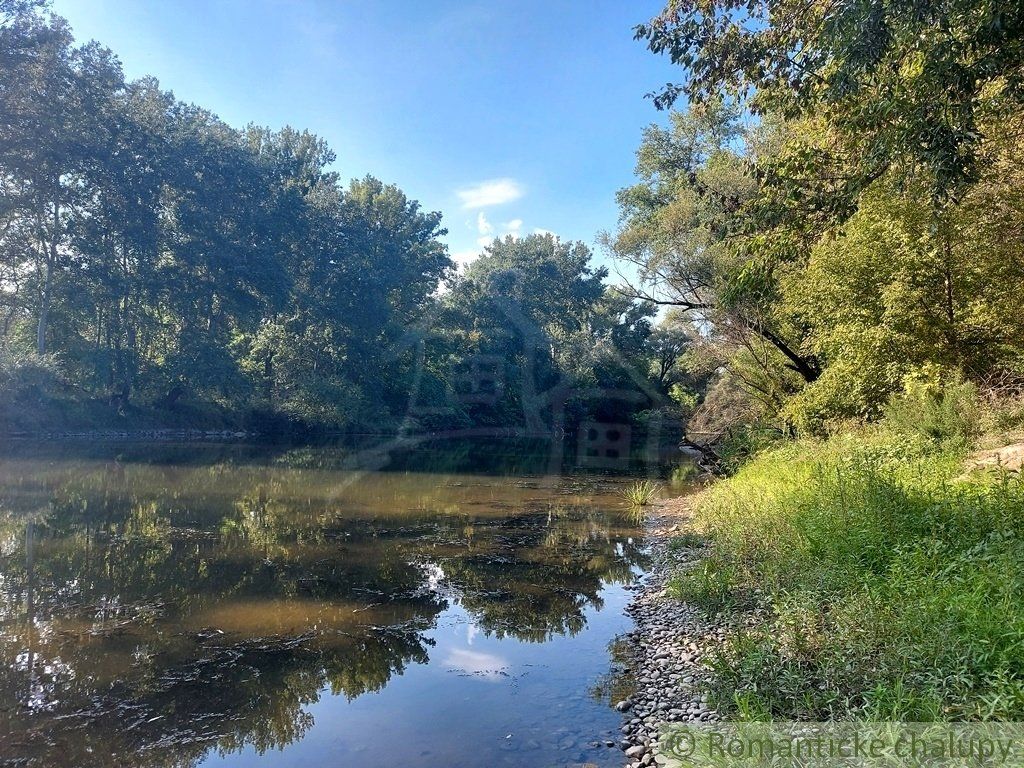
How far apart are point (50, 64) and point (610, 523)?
112 ft

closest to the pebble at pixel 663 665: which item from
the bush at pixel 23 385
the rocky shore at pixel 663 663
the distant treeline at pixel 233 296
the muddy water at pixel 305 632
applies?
the rocky shore at pixel 663 663

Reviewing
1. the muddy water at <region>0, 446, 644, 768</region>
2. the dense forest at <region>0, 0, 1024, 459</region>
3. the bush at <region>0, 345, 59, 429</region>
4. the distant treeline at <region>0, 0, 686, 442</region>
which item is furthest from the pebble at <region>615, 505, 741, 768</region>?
the bush at <region>0, 345, 59, 429</region>

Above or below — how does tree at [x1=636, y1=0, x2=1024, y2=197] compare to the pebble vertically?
above

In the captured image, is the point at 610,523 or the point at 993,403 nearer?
the point at 993,403

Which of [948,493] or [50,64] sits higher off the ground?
[50,64]

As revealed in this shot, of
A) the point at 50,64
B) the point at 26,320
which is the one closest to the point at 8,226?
the point at 26,320

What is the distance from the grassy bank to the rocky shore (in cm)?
30

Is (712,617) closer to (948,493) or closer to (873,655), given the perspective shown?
(873,655)

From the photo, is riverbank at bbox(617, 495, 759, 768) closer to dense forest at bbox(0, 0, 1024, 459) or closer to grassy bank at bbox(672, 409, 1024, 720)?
grassy bank at bbox(672, 409, 1024, 720)

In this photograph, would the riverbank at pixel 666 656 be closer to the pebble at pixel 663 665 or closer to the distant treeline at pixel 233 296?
the pebble at pixel 663 665

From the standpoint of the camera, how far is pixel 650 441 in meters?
49.1

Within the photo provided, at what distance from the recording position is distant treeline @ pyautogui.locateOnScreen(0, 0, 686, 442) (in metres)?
32.5

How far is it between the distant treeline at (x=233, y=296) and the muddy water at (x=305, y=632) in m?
22.8

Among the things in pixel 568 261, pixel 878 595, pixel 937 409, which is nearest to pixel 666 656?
pixel 878 595
